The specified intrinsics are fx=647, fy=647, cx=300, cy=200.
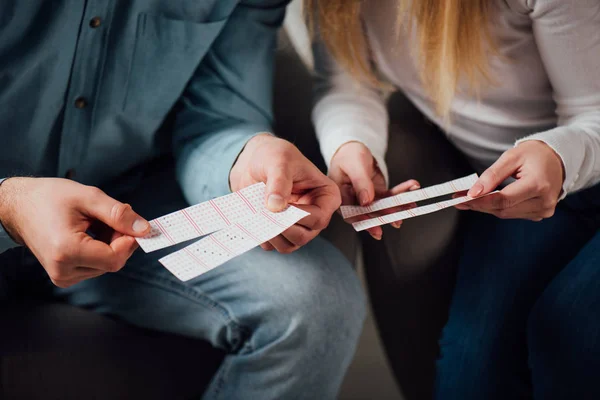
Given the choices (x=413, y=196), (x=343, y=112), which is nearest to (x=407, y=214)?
(x=413, y=196)

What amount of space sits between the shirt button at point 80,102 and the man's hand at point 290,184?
23 centimetres

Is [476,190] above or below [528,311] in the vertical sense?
above

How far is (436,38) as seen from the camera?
92 centimetres

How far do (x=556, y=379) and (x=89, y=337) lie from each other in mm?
611

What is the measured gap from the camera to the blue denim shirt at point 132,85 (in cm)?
86

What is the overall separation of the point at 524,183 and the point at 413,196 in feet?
0.47

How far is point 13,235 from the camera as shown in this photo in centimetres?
77

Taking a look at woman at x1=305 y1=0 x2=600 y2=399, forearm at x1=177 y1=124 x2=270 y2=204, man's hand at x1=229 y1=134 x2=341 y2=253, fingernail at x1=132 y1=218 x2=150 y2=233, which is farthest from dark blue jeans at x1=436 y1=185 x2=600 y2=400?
fingernail at x1=132 y1=218 x2=150 y2=233

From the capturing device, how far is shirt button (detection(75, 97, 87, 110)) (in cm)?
89

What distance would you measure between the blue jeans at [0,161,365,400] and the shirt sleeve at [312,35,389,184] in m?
0.19

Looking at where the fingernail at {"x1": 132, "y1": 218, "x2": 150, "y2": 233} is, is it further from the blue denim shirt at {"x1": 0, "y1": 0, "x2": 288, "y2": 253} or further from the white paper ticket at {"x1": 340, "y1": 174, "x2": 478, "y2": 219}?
the white paper ticket at {"x1": 340, "y1": 174, "x2": 478, "y2": 219}

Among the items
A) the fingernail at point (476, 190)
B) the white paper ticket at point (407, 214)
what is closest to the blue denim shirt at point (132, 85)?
the white paper ticket at point (407, 214)

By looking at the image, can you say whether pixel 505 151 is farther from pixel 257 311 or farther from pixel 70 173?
pixel 70 173

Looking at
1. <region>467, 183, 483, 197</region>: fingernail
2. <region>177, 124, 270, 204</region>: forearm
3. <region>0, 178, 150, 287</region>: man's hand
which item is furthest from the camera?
<region>177, 124, 270, 204</region>: forearm
